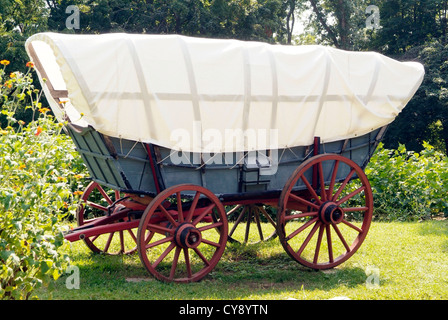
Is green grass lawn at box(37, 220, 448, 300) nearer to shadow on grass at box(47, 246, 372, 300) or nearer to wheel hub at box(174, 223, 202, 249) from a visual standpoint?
shadow on grass at box(47, 246, 372, 300)

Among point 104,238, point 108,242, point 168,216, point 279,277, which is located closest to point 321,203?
point 279,277

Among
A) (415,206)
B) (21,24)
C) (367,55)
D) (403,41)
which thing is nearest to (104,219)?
(367,55)

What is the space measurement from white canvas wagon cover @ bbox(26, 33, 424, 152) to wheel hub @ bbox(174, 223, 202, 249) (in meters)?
0.82

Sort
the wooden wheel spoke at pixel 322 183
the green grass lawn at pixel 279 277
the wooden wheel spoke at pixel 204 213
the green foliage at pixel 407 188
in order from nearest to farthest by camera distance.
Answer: the green grass lawn at pixel 279 277
the wooden wheel spoke at pixel 204 213
the wooden wheel spoke at pixel 322 183
the green foliage at pixel 407 188

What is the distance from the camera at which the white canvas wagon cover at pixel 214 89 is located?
512cm

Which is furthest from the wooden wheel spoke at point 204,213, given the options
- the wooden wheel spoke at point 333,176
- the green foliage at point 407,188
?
the green foliage at point 407,188

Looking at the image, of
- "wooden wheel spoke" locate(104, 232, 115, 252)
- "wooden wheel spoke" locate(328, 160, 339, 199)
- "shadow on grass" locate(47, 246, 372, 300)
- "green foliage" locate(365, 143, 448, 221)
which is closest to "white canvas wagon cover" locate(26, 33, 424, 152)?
"wooden wheel spoke" locate(328, 160, 339, 199)

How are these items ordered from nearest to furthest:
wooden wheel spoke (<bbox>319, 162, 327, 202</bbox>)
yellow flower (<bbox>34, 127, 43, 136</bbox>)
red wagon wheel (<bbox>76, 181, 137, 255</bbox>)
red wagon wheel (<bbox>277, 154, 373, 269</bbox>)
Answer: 1. yellow flower (<bbox>34, 127, 43, 136</bbox>)
2. red wagon wheel (<bbox>277, 154, 373, 269</bbox>)
3. wooden wheel spoke (<bbox>319, 162, 327, 202</bbox>)
4. red wagon wheel (<bbox>76, 181, 137, 255</bbox>)

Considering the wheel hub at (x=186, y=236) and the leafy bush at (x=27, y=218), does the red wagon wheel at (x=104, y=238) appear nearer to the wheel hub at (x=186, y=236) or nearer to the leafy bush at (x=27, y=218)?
the wheel hub at (x=186, y=236)

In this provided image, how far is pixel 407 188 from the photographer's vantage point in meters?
10.1

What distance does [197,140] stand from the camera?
549 cm

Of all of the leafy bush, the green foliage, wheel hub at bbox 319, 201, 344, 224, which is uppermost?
the leafy bush

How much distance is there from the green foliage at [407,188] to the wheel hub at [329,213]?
161 inches

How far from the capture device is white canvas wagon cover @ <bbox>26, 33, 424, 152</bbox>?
16.8ft
